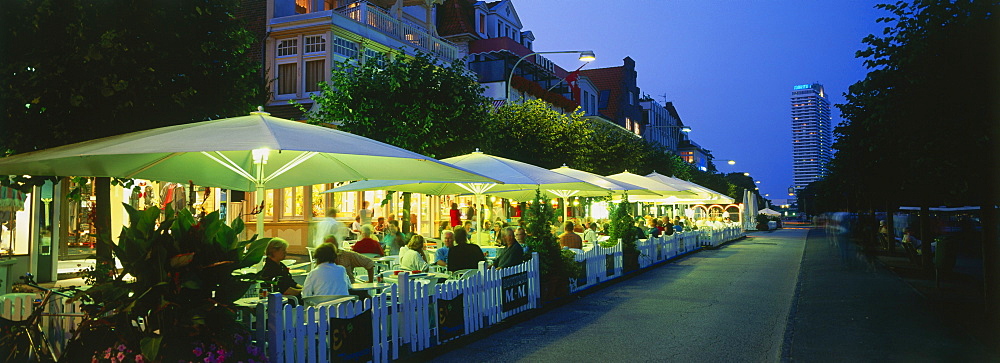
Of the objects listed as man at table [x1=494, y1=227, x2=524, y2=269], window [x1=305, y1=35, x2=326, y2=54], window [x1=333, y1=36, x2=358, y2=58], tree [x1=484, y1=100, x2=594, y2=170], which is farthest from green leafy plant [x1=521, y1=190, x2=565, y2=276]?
tree [x1=484, y1=100, x2=594, y2=170]

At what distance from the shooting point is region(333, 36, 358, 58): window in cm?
2261

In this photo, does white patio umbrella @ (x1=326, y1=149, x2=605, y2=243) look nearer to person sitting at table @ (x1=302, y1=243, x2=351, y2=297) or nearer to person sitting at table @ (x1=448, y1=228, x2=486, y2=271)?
person sitting at table @ (x1=448, y1=228, x2=486, y2=271)

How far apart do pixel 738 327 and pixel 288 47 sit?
17.8 m

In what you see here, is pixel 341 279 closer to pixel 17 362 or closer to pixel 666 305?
pixel 17 362

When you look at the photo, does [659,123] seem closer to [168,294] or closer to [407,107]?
[407,107]

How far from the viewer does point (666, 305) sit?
11492 mm

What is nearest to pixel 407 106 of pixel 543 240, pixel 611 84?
pixel 543 240

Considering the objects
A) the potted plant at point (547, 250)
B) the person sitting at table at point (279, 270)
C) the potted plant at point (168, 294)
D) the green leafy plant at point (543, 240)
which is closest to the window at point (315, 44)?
the potted plant at point (547, 250)

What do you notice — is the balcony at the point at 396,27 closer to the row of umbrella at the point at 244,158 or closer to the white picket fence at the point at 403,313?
the white picket fence at the point at 403,313

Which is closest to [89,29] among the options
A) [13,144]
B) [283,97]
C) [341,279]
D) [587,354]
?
[13,144]

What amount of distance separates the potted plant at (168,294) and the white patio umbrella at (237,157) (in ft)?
3.10

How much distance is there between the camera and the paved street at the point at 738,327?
25.1ft

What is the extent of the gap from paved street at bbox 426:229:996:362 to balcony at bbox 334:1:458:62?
40.5 feet

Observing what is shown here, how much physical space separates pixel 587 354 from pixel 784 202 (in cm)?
19581
